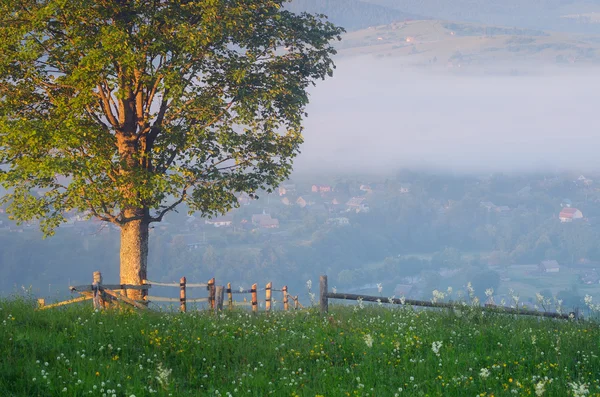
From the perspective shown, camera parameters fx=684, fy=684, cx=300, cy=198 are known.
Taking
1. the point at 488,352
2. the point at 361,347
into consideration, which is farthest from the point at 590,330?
the point at 361,347

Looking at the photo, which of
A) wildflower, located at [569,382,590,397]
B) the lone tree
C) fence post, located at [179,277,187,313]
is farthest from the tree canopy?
wildflower, located at [569,382,590,397]

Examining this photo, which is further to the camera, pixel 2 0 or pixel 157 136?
pixel 157 136

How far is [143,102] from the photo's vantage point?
91.7 ft

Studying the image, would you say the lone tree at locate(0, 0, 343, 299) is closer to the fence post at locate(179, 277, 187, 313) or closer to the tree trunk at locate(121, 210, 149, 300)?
the tree trunk at locate(121, 210, 149, 300)

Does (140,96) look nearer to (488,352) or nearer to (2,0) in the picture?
(2,0)

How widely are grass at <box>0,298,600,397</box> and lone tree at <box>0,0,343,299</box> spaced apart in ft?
24.0

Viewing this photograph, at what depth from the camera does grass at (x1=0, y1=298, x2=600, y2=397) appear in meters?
13.1

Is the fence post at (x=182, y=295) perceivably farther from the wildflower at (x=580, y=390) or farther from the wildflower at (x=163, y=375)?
the wildflower at (x=580, y=390)

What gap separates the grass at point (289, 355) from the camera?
13117 mm

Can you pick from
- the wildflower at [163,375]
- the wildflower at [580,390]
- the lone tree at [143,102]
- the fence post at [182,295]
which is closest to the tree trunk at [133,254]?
the lone tree at [143,102]

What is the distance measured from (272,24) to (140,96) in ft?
20.4

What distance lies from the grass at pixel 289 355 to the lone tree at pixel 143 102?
7.32 metres

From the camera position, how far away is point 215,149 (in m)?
28.2

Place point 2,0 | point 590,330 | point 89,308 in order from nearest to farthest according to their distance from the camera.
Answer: point 590,330 → point 89,308 → point 2,0
